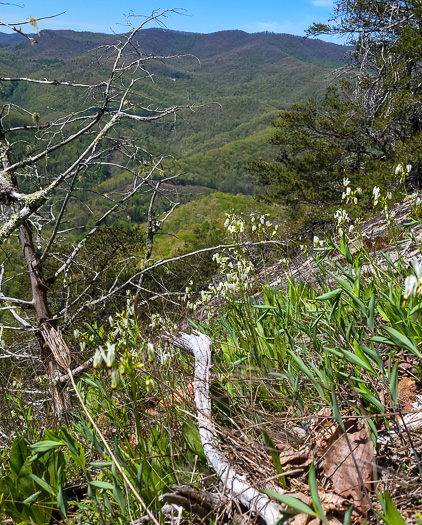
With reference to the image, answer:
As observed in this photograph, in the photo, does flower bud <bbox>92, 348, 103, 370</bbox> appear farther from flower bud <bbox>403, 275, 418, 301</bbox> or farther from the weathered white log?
flower bud <bbox>403, 275, 418, 301</bbox>

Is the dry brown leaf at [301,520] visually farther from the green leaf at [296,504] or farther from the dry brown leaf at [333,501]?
the green leaf at [296,504]

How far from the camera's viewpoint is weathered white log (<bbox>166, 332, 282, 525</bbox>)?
1216mm

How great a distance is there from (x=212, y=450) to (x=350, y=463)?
1.66 ft

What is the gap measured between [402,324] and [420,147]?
604 inches

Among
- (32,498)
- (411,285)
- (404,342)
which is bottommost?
(32,498)

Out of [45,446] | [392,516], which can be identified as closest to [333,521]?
[392,516]

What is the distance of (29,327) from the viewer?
390 centimetres

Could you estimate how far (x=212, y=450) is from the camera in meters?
1.52

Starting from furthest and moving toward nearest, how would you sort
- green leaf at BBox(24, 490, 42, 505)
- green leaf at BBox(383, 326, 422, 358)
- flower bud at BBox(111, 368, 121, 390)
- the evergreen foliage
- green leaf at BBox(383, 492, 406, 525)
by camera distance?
the evergreen foliage
green leaf at BBox(24, 490, 42, 505)
green leaf at BBox(383, 326, 422, 358)
flower bud at BBox(111, 368, 121, 390)
green leaf at BBox(383, 492, 406, 525)

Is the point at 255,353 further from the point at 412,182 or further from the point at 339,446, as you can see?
the point at 412,182

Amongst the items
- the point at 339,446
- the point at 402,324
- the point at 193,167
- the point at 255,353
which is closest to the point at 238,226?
the point at 255,353

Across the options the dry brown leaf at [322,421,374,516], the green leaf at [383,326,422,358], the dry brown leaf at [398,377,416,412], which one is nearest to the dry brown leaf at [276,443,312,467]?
the dry brown leaf at [322,421,374,516]

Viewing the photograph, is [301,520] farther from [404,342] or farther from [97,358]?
[97,358]

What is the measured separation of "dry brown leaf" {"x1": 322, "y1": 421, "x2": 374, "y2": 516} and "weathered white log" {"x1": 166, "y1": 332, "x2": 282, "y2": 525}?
23cm
